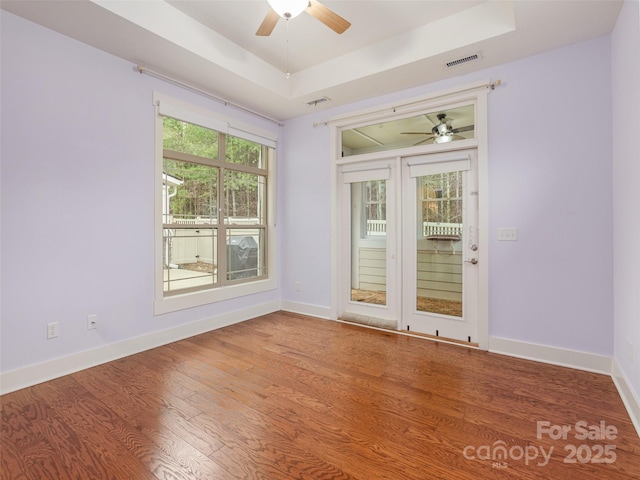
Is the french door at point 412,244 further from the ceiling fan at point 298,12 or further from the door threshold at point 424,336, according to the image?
the ceiling fan at point 298,12

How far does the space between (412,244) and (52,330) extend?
3.56 m

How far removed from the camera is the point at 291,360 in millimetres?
2980

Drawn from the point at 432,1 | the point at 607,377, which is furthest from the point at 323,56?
the point at 607,377

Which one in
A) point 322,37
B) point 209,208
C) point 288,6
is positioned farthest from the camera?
point 209,208

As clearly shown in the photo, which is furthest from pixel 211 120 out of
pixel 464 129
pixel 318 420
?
pixel 318 420

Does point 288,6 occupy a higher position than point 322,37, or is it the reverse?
point 322,37

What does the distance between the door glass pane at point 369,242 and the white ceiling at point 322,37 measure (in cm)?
121

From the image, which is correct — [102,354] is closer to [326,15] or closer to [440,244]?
[326,15]

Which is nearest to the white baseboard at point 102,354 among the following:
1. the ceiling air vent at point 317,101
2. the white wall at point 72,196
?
the white wall at point 72,196

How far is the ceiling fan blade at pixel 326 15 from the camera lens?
227 centimetres

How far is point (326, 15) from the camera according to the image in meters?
2.37

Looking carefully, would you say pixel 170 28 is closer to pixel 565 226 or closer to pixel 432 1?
pixel 432 1

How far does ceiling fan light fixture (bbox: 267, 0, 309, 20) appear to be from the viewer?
2.13m

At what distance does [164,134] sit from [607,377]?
4.72 metres
